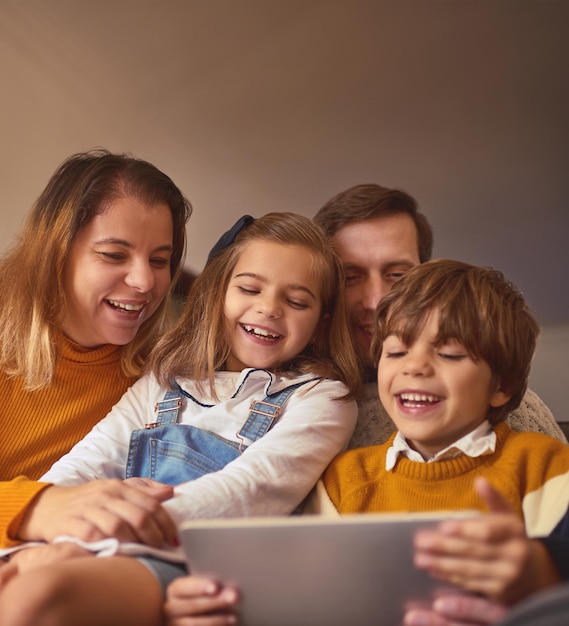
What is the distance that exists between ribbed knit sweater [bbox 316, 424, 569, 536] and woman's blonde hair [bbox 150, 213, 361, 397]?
0.24m

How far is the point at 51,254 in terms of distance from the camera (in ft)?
4.42

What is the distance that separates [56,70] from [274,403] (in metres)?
2.06

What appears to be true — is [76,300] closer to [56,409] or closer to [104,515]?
[56,409]

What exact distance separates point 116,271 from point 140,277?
6 cm

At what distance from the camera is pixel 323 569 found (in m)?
0.63

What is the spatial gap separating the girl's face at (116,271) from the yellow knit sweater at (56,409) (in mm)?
54

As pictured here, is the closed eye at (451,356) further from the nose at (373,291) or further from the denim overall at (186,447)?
the nose at (373,291)

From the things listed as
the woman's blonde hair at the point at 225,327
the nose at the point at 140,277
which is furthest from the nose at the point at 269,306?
the nose at the point at 140,277

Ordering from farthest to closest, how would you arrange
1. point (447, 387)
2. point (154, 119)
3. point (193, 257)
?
point (193, 257) < point (154, 119) < point (447, 387)

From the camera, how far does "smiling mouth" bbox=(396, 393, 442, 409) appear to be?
1.02m

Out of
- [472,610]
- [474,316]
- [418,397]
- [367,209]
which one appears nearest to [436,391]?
[418,397]

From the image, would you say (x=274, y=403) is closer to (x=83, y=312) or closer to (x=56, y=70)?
(x=83, y=312)

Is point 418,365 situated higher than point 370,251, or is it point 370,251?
point 370,251

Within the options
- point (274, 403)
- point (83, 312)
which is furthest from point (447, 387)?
point (83, 312)
